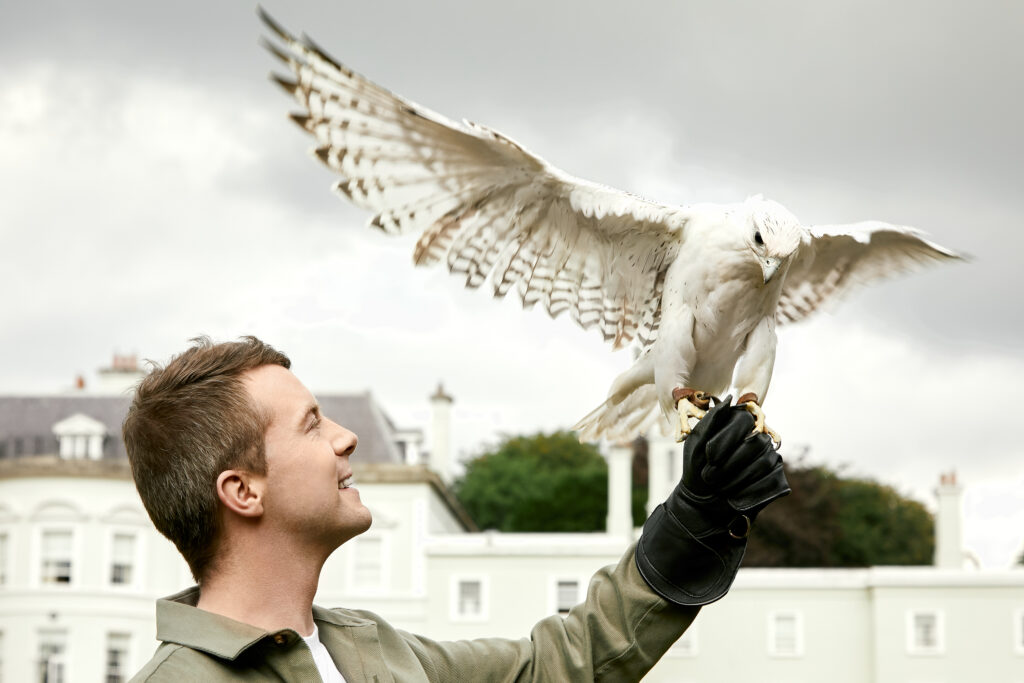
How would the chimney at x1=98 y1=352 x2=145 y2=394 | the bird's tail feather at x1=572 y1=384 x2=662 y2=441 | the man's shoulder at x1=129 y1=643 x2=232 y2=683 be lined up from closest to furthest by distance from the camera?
the man's shoulder at x1=129 y1=643 x2=232 y2=683 → the bird's tail feather at x1=572 y1=384 x2=662 y2=441 → the chimney at x1=98 y1=352 x2=145 y2=394

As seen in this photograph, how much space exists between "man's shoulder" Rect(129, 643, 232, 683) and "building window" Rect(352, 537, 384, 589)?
27.2m

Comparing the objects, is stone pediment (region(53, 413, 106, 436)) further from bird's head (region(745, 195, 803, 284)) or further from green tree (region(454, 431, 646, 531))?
bird's head (region(745, 195, 803, 284))

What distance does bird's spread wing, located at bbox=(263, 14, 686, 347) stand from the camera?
3.81 meters

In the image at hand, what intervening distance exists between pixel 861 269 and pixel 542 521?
3867cm

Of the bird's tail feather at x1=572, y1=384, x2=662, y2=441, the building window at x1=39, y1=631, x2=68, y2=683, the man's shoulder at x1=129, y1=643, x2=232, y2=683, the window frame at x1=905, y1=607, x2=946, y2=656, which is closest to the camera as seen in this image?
the man's shoulder at x1=129, y1=643, x2=232, y2=683

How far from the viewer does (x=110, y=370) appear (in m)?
37.1

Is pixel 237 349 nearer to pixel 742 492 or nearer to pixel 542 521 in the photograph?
pixel 742 492

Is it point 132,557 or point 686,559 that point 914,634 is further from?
point 686,559

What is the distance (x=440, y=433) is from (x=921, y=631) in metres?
13.4

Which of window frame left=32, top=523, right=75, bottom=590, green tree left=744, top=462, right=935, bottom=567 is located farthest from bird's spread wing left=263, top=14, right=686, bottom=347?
green tree left=744, top=462, right=935, bottom=567

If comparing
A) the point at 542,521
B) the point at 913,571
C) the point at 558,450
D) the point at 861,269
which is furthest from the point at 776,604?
the point at 861,269

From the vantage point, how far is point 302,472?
2.68 meters

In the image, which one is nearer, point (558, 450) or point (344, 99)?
point (344, 99)

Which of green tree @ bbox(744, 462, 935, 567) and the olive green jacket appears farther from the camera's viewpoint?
green tree @ bbox(744, 462, 935, 567)
